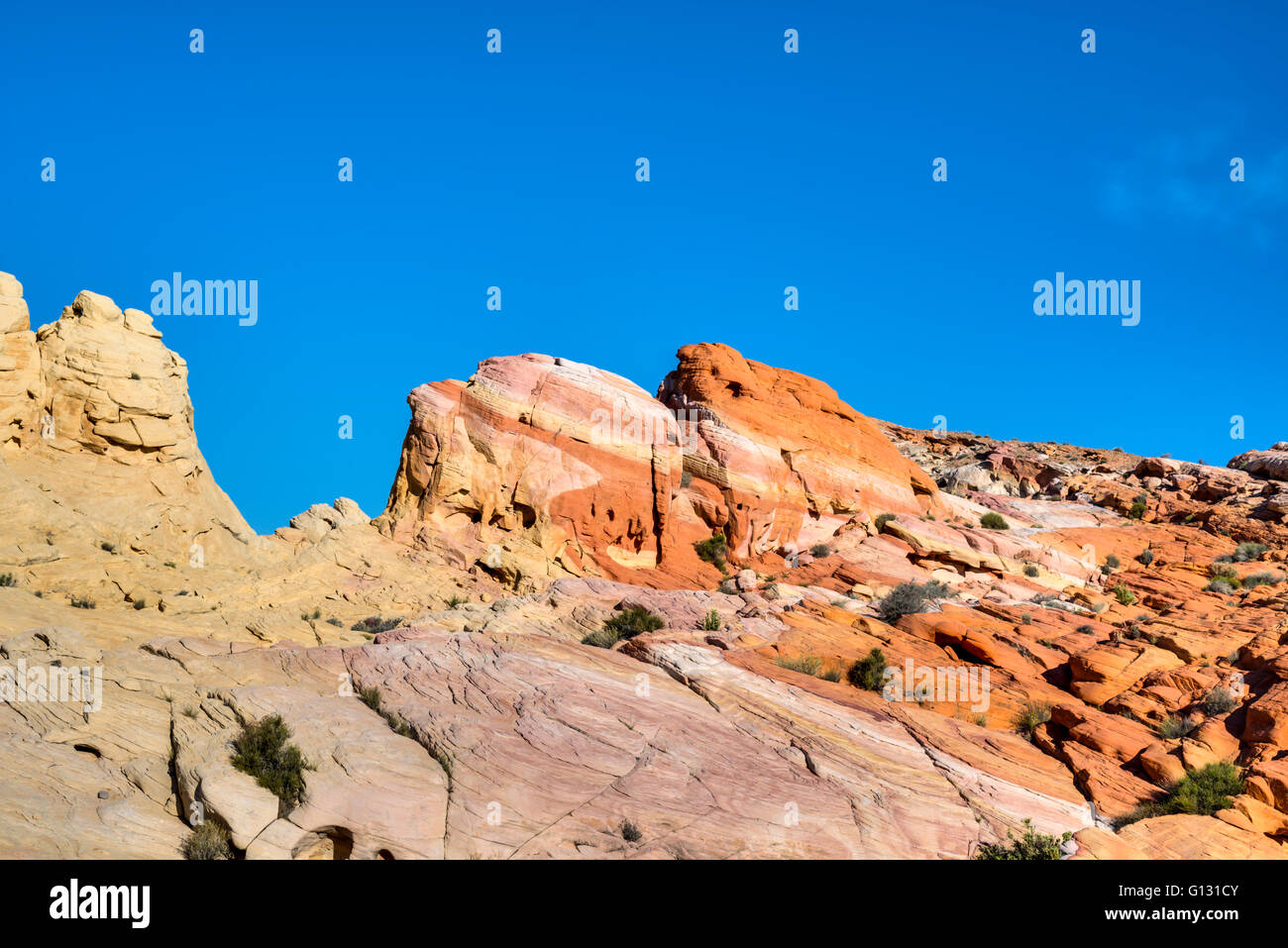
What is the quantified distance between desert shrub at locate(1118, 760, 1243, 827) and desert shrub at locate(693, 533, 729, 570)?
1963 centimetres

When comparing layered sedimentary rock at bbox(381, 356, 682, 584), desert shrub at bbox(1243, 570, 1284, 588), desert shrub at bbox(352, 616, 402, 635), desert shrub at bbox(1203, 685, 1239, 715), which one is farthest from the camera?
desert shrub at bbox(1243, 570, 1284, 588)

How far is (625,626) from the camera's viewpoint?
22094 millimetres

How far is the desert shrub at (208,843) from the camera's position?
1194 cm

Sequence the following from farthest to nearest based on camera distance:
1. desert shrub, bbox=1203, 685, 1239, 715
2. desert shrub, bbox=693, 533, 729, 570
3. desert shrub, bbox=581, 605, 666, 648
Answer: desert shrub, bbox=693, 533, 729, 570, desert shrub, bbox=581, 605, 666, 648, desert shrub, bbox=1203, 685, 1239, 715

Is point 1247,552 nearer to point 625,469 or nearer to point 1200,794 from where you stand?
point 625,469

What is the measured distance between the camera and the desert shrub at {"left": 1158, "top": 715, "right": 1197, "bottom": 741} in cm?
1728

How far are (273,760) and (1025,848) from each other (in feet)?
35.3

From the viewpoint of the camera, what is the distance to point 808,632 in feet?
71.1

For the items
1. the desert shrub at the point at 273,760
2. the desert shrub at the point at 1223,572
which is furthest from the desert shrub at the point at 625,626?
the desert shrub at the point at 1223,572

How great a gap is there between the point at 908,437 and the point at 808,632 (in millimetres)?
Result: 48374
